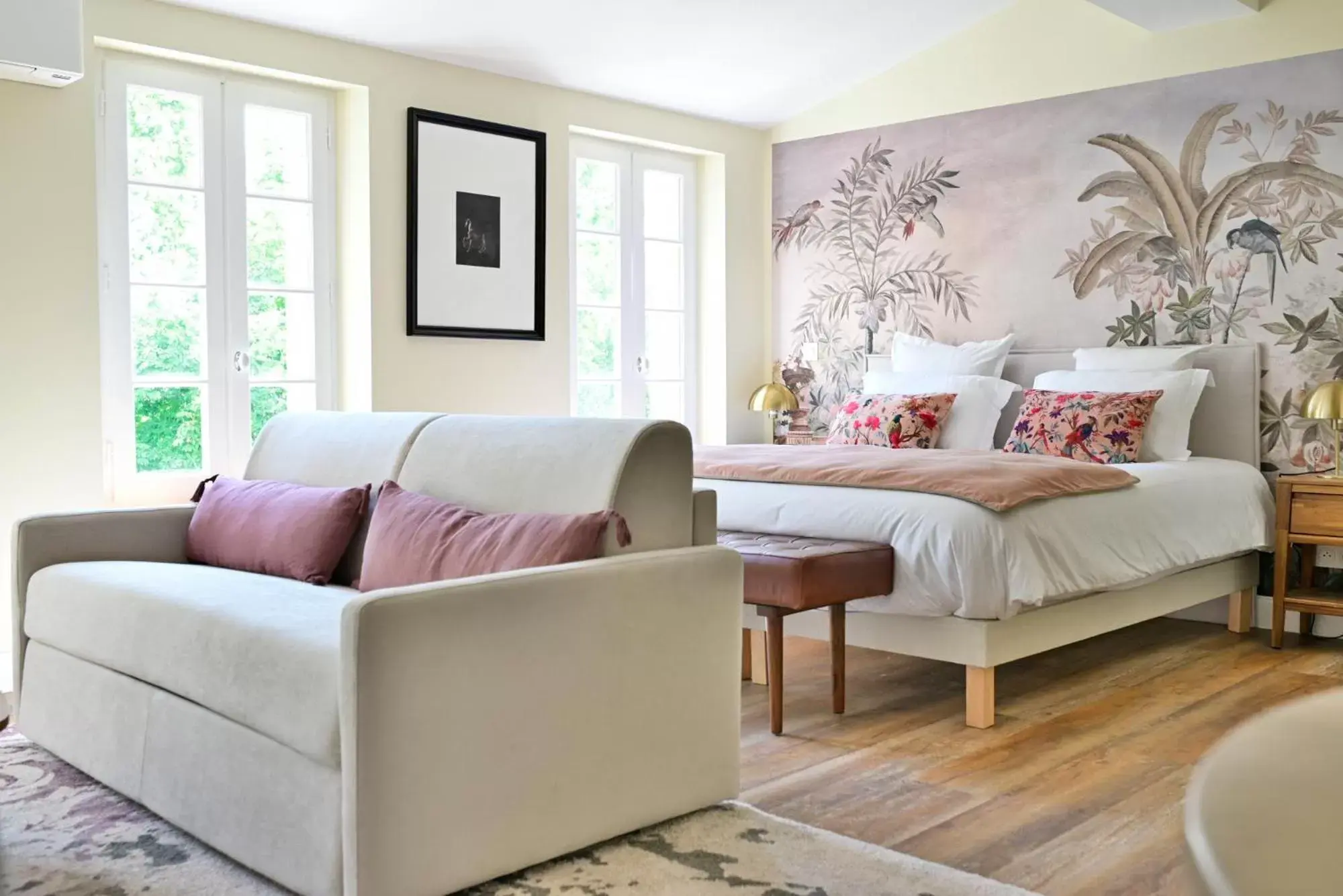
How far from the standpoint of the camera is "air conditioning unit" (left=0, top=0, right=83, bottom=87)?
3.93 m

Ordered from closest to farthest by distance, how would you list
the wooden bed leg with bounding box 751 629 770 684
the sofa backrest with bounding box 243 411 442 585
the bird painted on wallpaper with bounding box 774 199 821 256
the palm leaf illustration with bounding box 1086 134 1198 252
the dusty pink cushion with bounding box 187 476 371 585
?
the dusty pink cushion with bounding box 187 476 371 585, the sofa backrest with bounding box 243 411 442 585, the wooden bed leg with bounding box 751 629 770 684, the palm leaf illustration with bounding box 1086 134 1198 252, the bird painted on wallpaper with bounding box 774 199 821 256

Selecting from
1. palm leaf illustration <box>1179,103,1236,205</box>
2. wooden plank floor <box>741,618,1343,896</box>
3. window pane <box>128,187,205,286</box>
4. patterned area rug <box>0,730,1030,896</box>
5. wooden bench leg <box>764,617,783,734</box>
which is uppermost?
palm leaf illustration <box>1179,103,1236,205</box>

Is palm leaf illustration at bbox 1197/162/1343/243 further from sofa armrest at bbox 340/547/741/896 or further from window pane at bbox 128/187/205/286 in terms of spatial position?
window pane at bbox 128/187/205/286

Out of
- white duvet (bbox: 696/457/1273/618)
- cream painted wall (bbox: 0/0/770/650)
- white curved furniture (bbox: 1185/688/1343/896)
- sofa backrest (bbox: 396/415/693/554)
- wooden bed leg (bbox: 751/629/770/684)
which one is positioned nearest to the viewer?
white curved furniture (bbox: 1185/688/1343/896)

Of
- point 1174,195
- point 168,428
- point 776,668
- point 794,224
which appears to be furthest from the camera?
point 794,224

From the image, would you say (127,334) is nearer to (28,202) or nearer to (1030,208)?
(28,202)

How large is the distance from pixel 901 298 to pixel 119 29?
3.84m

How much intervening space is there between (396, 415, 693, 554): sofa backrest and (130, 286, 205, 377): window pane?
2192 mm

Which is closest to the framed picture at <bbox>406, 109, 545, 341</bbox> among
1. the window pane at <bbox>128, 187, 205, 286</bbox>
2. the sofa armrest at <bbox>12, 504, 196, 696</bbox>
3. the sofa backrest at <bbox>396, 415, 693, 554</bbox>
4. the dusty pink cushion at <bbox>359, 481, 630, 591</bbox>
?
the window pane at <bbox>128, 187, 205, 286</bbox>

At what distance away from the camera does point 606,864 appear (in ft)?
8.14

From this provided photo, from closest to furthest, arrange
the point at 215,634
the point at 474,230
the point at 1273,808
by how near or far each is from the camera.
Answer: the point at 1273,808 → the point at 215,634 → the point at 474,230

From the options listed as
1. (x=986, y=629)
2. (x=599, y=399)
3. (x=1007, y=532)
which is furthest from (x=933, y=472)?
(x=599, y=399)

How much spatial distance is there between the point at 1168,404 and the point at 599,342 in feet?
9.20

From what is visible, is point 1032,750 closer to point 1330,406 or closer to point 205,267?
point 1330,406
